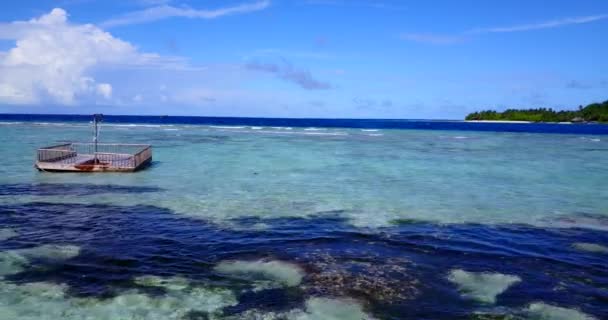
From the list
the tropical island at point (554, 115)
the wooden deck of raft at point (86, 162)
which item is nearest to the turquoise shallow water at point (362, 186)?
the wooden deck of raft at point (86, 162)

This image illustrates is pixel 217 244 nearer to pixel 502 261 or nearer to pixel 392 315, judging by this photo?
pixel 392 315

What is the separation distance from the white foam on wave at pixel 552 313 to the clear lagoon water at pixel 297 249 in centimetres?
4

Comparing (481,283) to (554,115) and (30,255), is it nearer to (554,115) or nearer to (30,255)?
(30,255)

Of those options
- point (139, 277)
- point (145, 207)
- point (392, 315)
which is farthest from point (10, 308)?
point (145, 207)

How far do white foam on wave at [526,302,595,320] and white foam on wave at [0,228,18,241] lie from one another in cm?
1087

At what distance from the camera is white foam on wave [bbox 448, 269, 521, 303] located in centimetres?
864

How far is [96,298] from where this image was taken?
8211 millimetres

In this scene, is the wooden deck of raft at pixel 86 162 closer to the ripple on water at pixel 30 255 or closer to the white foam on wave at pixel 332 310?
the ripple on water at pixel 30 255

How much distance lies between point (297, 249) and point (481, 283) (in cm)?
387

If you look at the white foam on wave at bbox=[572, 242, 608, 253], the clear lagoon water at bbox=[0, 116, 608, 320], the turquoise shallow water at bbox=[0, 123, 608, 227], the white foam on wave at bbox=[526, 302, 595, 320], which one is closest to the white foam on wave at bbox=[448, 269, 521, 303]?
the clear lagoon water at bbox=[0, 116, 608, 320]

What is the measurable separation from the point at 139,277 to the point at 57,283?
1.34 m

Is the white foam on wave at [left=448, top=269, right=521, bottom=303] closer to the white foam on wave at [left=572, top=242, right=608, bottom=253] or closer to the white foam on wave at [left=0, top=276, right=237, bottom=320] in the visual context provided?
the white foam on wave at [left=572, top=242, right=608, bottom=253]

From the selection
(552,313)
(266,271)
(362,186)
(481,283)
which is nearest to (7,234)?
(266,271)

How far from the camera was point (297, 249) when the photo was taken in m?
11.2
